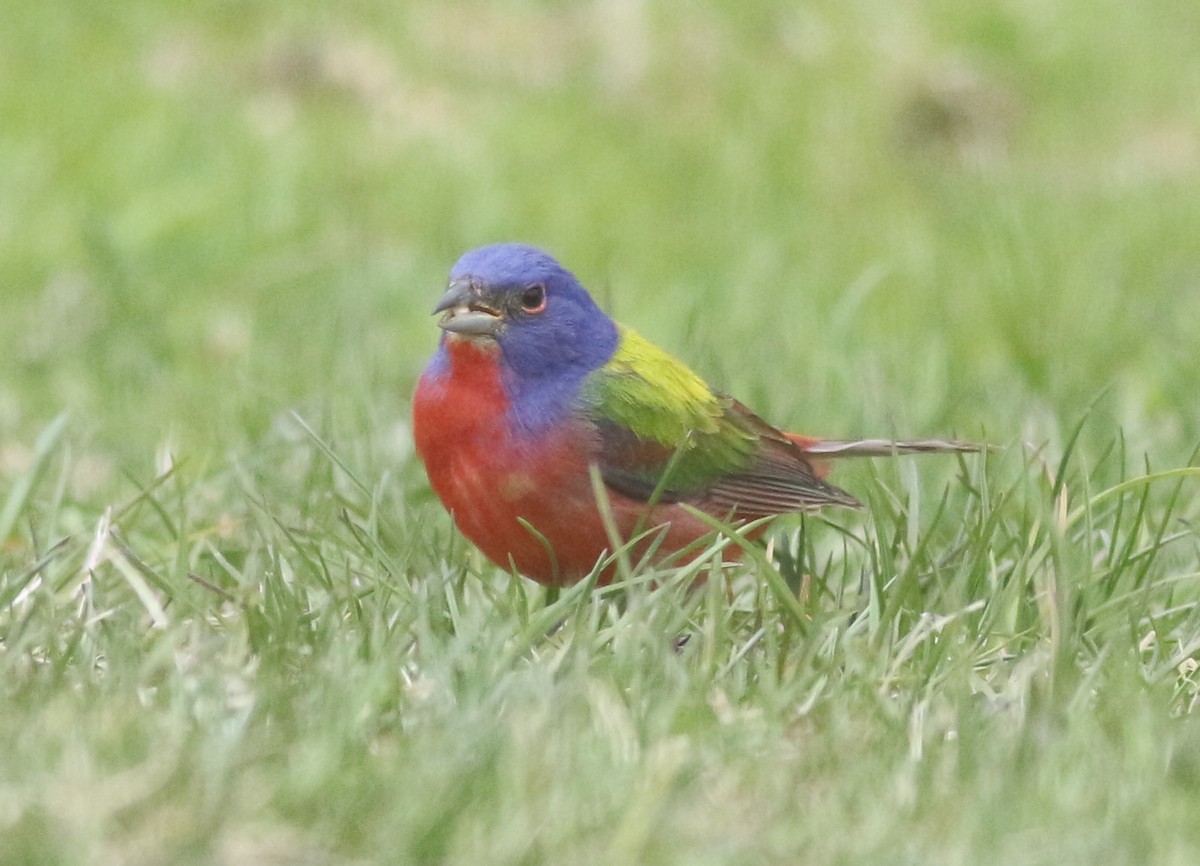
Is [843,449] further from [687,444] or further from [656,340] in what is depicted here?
[656,340]

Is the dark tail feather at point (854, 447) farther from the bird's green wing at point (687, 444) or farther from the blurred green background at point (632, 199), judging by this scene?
the blurred green background at point (632, 199)

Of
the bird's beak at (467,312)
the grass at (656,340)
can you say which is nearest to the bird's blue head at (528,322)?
the bird's beak at (467,312)

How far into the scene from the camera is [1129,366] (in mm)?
5605

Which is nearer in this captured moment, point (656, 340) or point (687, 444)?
point (687, 444)

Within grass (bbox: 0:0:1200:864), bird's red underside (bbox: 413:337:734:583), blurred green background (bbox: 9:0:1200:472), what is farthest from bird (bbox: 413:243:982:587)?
blurred green background (bbox: 9:0:1200:472)

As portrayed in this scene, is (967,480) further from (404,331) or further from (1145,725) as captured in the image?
(404,331)

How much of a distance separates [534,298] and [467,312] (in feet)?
0.49

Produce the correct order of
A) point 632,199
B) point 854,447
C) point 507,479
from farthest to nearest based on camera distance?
point 632,199 → point 854,447 → point 507,479

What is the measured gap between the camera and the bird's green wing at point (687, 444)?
3.64m

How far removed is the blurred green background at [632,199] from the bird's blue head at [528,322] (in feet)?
2.23

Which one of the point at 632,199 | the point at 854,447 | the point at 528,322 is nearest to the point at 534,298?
the point at 528,322

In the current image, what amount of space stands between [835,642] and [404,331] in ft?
10.9

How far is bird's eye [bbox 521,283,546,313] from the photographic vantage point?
145 inches

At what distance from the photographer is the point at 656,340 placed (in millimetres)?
5934
